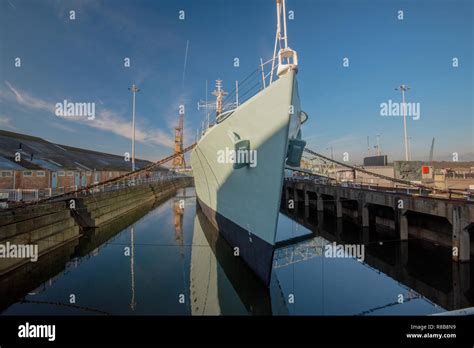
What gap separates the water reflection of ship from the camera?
7242 mm

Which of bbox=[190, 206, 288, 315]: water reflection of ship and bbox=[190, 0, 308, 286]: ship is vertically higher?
bbox=[190, 0, 308, 286]: ship

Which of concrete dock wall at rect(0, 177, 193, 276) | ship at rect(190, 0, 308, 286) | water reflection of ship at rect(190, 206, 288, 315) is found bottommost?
water reflection of ship at rect(190, 206, 288, 315)

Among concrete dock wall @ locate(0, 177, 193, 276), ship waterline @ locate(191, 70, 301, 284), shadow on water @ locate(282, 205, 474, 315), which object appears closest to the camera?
ship waterline @ locate(191, 70, 301, 284)

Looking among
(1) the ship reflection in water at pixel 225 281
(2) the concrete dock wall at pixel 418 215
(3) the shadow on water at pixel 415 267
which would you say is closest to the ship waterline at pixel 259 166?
(1) the ship reflection in water at pixel 225 281

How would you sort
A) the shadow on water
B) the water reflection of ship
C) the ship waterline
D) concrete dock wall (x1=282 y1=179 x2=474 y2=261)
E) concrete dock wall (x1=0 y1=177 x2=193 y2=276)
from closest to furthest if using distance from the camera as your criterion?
the ship waterline
the water reflection of ship
the shadow on water
concrete dock wall (x1=0 y1=177 x2=193 y2=276)
concrete dock wall (x1=282 y1=179 x2=474 y2=261)

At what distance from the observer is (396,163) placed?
745 inches

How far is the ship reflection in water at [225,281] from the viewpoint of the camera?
7242mm

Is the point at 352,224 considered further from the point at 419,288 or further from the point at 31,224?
the point at 31,224

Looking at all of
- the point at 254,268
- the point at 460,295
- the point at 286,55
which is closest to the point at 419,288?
the point at 460,295

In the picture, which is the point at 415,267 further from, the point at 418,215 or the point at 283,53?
the point at 283,53

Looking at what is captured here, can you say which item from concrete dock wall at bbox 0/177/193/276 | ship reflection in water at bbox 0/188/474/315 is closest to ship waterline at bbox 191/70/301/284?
ship reflection in water at bbox 0/188/474/315

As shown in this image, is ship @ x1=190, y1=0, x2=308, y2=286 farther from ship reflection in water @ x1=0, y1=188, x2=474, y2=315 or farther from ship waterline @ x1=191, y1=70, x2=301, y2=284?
ship reflection in water @ x1=0, y1=188, x2=474, y2=315

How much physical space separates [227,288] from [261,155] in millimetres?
5161
